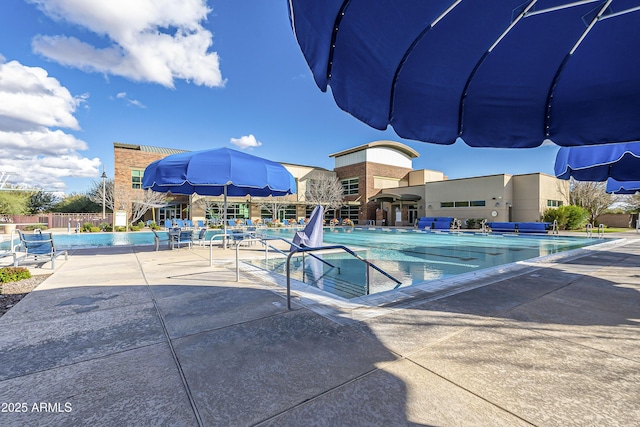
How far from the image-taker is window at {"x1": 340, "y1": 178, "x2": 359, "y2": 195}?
3888 cm

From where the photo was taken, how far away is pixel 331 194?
117 ft

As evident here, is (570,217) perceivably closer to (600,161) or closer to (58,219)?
(600,161)

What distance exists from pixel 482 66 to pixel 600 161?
3.38 metres

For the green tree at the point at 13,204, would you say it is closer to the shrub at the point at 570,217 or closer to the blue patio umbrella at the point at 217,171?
the blue patio umbrella at the point at 217,171

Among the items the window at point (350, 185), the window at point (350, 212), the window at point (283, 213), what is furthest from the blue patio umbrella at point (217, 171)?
the window at point (350, 185)

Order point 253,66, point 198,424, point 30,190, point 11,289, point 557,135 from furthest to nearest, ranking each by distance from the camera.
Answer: point 30,190
point 253,66
point 11,289
point 557,135
point 198,424

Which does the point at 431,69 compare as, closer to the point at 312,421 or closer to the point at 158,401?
the point at 312,421

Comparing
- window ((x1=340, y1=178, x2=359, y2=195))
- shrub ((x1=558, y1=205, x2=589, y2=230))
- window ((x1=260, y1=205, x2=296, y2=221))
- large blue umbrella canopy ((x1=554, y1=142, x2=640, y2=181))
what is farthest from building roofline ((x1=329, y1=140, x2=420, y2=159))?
large blue umbrella canopy ((x1=554, y1=142, x2=640, y2=181))

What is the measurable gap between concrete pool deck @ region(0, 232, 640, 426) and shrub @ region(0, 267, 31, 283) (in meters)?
1.51

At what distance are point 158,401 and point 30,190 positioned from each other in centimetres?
5488

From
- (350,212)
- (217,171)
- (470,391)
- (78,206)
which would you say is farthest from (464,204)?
(78,206)

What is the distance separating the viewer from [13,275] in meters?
5.18

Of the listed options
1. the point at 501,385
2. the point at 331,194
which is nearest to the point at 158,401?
the point at 501,385

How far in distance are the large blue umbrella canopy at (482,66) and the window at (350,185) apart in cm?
3553
